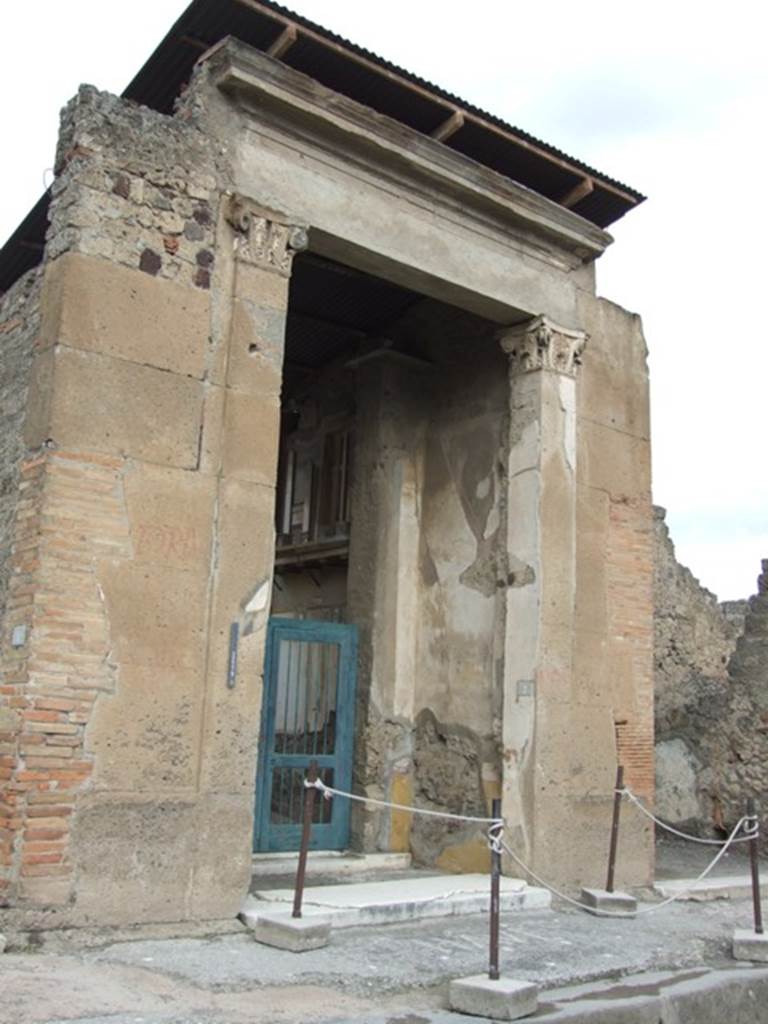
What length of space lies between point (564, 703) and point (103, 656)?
4.32 metres

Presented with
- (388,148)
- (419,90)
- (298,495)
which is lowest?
(298,495)

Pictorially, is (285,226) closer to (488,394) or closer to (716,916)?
(488,394)

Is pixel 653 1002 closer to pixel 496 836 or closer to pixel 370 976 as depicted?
pixel 496 836

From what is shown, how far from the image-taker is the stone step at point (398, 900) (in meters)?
7.41

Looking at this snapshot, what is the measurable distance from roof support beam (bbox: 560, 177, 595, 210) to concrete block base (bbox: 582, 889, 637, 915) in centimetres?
628

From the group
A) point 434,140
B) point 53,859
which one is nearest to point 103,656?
point 53,859

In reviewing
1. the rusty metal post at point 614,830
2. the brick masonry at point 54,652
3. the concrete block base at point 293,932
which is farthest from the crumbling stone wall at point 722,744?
the brick masonry at point 54,652

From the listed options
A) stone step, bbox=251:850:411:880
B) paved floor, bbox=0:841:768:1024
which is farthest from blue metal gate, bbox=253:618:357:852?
paved floor, bbox=0:841:768:1024

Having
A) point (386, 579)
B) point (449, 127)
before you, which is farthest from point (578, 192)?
point (386, 579)

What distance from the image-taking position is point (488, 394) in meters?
10.7

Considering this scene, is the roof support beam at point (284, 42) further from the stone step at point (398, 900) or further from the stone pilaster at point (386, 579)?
the stone step at point (398, 900)

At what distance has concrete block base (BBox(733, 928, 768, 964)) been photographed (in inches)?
292

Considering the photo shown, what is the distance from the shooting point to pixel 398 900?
25.9 feet

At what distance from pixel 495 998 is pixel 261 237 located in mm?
5407
